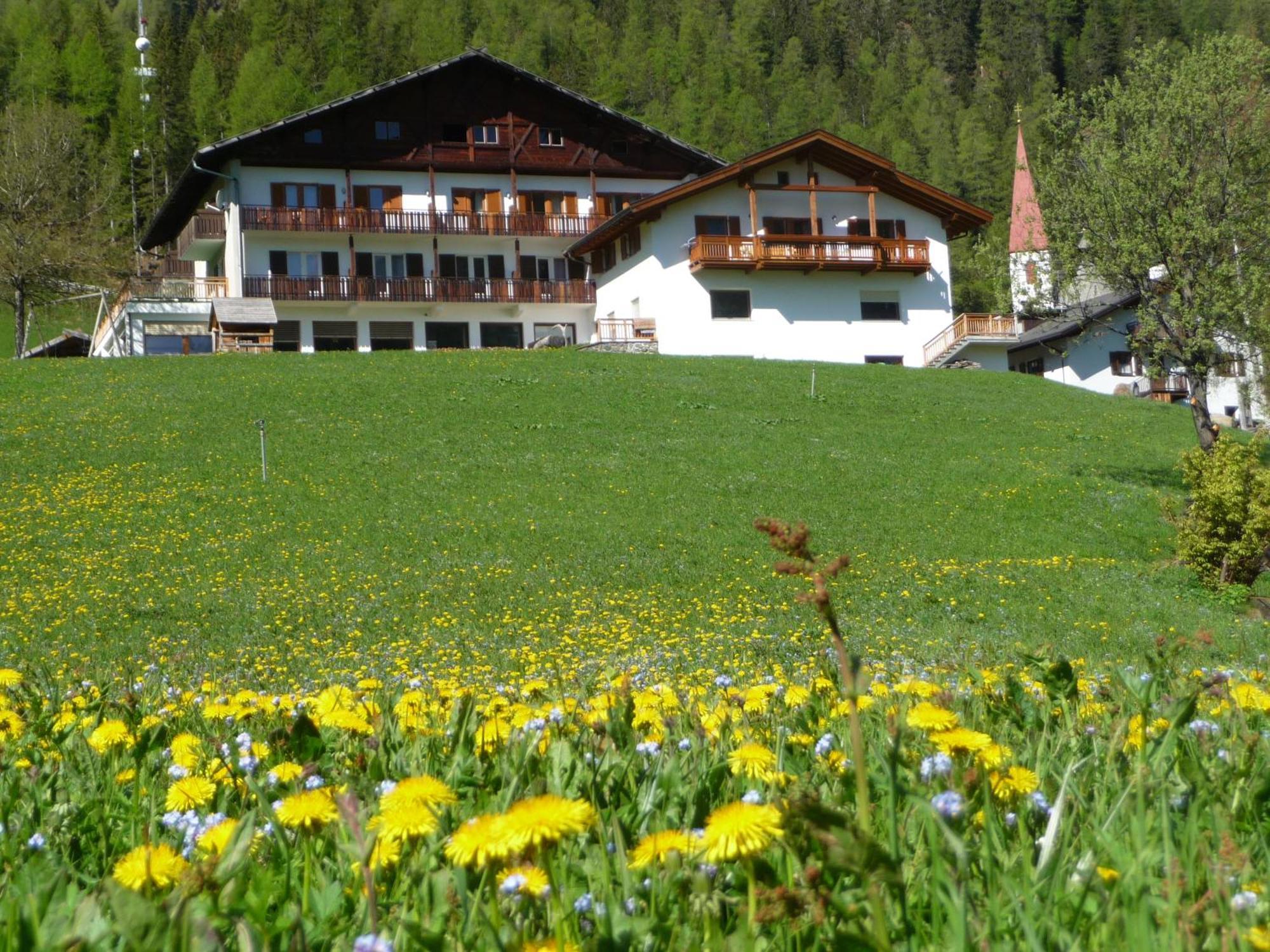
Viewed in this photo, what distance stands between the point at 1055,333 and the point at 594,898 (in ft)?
167

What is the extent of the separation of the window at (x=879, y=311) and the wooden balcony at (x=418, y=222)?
40.1 feet

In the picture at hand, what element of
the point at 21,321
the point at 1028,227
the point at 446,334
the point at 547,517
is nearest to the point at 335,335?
the point at 446,334

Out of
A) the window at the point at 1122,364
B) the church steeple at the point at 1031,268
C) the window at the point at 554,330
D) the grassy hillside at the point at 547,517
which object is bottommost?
the grassy hillside at the point at 547,517

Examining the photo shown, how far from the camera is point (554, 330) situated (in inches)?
1901

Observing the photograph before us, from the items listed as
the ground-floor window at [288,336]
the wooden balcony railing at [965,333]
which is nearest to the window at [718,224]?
the wooden balcony railing at [965,333]

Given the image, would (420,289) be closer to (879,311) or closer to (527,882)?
Answer: (879,311)

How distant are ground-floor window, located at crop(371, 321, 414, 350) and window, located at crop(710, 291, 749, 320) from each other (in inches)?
515

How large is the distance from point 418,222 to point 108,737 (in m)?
46.6

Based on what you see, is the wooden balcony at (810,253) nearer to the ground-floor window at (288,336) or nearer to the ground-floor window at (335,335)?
the ground-floor window at (335,335)

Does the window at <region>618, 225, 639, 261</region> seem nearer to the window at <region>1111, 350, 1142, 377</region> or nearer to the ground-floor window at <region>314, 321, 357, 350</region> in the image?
the ground-floor window at <region>314, 321, 357, 350</region>

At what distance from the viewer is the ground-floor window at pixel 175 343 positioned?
42.8 metres

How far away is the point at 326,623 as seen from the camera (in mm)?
13414

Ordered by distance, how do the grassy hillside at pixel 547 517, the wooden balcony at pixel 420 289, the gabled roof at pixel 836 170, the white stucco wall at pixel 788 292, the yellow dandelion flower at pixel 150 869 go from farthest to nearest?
the wooden balcony at pixel 420 289 → the white stucco wall at pixel 788 292 → the gabled roof at pixel 836 170 → the grassy hillside at pixel 547 517 → the yellow dandelion flower at pixel 150 869

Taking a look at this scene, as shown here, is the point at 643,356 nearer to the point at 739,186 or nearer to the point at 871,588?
the point at 739,186
